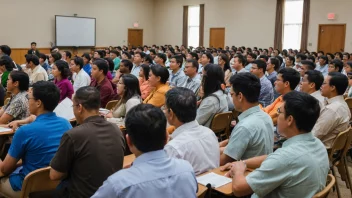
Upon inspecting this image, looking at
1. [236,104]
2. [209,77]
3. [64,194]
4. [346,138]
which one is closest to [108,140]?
[64,194]

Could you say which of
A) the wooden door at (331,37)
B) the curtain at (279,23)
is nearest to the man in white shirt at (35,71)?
the curtain at (279,23)

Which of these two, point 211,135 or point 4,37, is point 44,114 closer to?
point 211,135

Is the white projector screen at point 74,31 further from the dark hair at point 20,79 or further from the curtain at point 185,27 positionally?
the dark hair at point 20,79

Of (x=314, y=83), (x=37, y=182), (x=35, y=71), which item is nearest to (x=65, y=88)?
(x=35, y=71)

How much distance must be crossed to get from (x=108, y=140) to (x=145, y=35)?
18108mm

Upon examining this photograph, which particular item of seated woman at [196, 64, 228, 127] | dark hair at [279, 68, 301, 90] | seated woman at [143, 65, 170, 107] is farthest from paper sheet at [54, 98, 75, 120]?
dark hair at [279, 68, 301, 90]

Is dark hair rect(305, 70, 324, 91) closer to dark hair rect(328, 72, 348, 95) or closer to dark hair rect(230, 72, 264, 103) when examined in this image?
dark hair rect(328, 72, 348, 95)

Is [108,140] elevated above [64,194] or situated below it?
above

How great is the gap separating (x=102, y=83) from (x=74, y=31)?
471 inches

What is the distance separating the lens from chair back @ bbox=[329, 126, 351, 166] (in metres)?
3.15

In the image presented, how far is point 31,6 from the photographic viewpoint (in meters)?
15.0

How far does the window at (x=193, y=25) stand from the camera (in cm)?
1838

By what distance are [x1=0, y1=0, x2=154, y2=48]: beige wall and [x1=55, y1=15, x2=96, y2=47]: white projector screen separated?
0.89 ft

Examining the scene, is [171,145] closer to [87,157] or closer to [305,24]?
[87,157]
